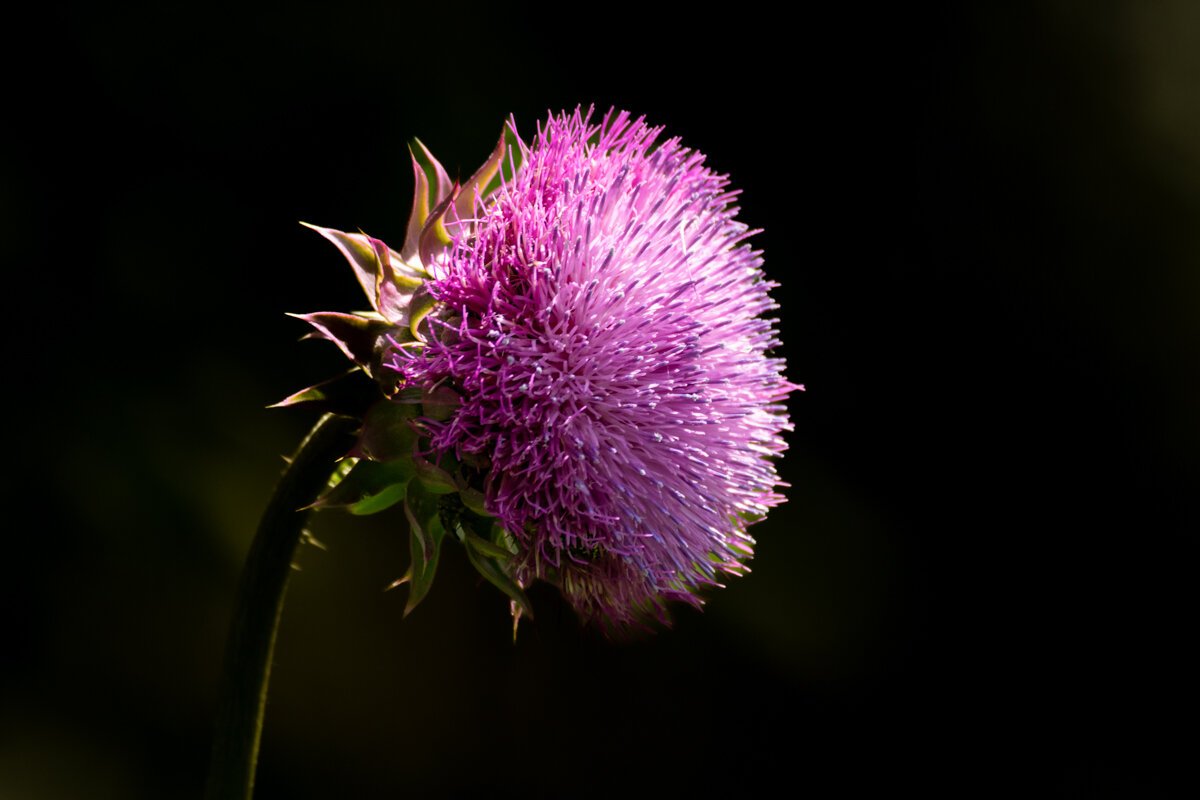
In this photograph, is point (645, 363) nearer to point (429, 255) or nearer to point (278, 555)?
point (429, 255)

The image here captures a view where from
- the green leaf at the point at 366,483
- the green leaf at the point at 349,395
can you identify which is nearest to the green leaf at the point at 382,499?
the green leaf at the point at 366,483

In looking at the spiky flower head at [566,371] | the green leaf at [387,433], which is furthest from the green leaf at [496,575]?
the green leaf at [387,433]

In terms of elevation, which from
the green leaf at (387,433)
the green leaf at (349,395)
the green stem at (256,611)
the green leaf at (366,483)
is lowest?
the green stem at (256,611)

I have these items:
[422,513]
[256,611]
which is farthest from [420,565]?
[256,611]

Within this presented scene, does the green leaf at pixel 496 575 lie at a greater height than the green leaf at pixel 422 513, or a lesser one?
lesser

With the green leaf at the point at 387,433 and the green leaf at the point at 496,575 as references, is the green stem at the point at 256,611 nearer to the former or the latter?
the green leaf at the point at 387,433

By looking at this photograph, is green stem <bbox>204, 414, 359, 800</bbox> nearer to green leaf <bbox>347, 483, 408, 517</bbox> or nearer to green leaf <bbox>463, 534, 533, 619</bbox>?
green leaf <bbox>347, 483, 408, 517</bbox>

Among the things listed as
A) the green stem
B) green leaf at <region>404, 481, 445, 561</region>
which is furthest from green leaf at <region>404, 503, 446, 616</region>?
the green stem

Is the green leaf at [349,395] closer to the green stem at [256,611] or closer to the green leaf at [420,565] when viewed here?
the green stem at [256,611]
